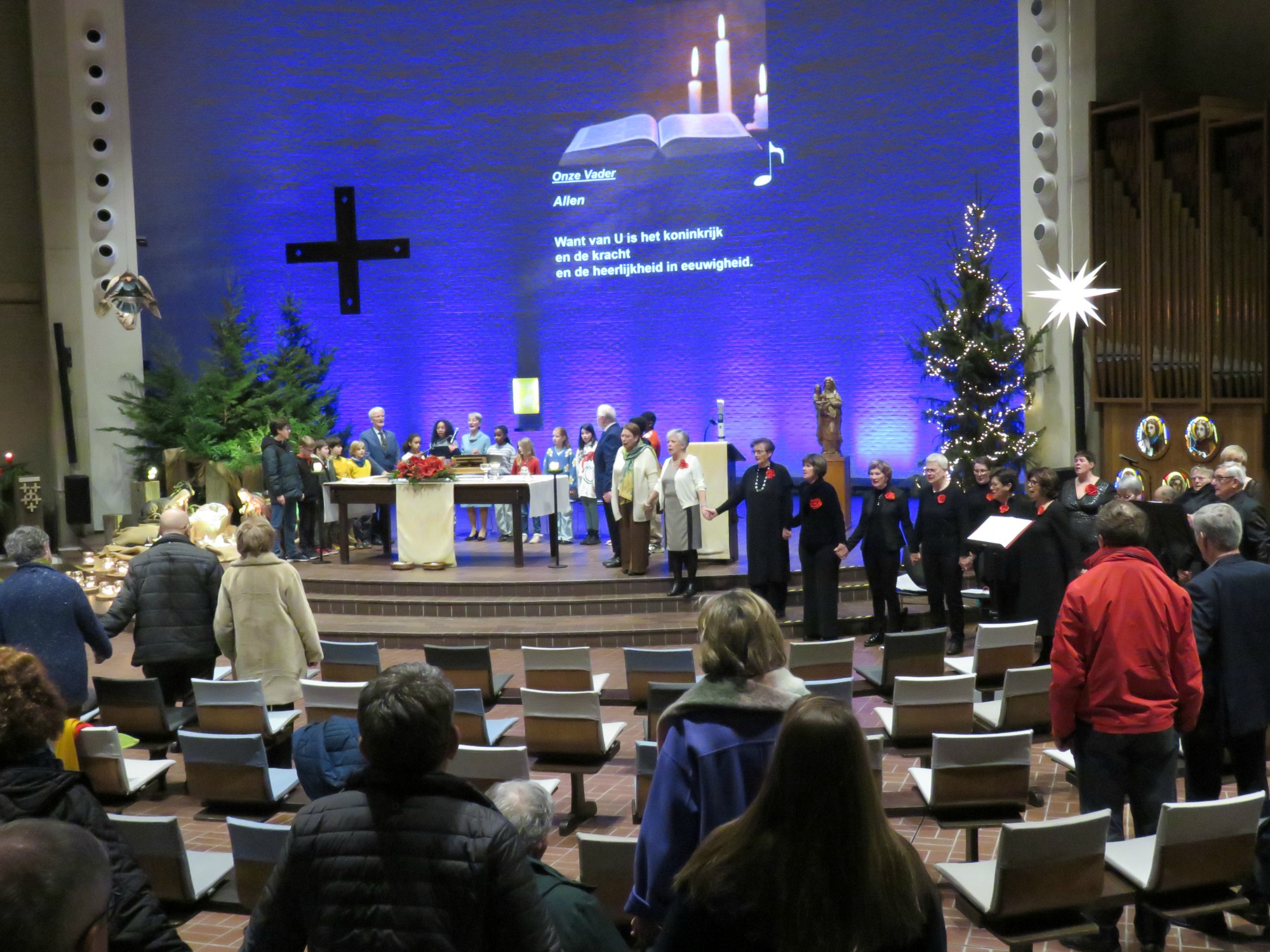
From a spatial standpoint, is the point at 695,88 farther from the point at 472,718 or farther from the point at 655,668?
the point at 472,718

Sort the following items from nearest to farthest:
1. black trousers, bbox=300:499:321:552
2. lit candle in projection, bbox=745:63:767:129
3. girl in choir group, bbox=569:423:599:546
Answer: black trousers, bbox=300:499:321:552 < girl in choir group, bbox=569:423:599:546 < lit candle in projection, bbox=745:63:767:129

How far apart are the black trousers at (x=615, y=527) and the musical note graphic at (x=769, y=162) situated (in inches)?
211

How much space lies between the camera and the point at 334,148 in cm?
1614

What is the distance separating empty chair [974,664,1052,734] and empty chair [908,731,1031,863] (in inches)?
44.2

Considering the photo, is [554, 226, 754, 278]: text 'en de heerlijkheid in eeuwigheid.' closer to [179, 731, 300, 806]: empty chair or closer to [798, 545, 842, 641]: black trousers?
[798, 545, 842, 641]: black trousers

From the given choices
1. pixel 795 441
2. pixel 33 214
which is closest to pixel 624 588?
pixel 795 441

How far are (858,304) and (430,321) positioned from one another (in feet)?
18.7

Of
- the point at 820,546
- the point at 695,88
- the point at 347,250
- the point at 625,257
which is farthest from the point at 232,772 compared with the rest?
the point at 695,88

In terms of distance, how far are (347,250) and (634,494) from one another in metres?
6.45

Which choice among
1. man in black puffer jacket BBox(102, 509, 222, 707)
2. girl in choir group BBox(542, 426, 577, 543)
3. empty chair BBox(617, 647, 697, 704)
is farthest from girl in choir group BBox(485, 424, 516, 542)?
man in black puffer jacket BBox(102, 509, 222, 707)

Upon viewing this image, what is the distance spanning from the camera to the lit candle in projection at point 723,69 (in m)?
14.8

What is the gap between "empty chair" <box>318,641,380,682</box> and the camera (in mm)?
7102

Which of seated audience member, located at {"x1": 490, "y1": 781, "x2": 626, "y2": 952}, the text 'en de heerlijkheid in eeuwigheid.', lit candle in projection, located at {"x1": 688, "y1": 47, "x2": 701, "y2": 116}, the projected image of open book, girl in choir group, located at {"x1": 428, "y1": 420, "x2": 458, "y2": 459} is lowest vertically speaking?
seated audience member, located at {"x1": 490, "y1": 781, "x2": 626, "y2": 952}

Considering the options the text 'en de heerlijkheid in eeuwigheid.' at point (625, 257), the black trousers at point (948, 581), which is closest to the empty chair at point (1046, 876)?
the black trousers at point (948, 581)
